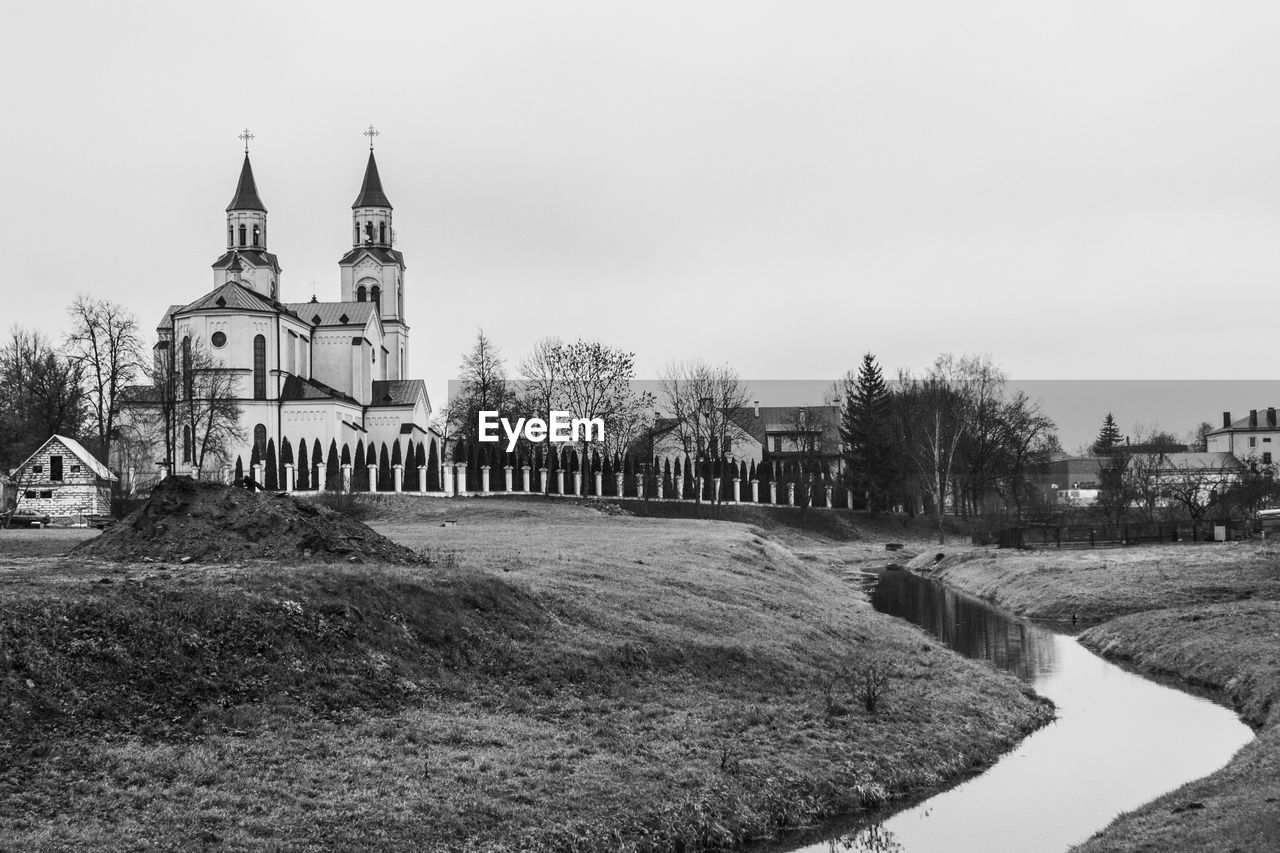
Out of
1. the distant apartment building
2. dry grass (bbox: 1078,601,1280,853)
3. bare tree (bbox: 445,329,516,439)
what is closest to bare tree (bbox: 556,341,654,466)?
bare tree (bbox: 445,329,516,439)

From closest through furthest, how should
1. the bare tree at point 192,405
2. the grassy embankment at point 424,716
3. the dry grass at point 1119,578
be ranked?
the grassy embankment at point 424,716 → the dry grass at point 1119,578 → the bare tree at point 192,405

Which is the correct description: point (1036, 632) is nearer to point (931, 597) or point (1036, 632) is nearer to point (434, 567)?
point (931, 597)

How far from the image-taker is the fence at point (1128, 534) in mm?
54312

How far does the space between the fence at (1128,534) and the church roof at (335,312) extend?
53.2 metres

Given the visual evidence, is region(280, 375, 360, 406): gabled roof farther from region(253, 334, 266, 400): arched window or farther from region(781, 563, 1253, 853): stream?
region(781, 563, 1253, 853): stream

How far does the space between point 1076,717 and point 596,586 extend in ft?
30.4

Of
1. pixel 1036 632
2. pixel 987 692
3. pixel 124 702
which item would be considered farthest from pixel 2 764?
pixel 1036 632

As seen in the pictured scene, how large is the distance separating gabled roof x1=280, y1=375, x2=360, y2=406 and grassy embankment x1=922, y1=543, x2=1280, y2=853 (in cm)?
4432

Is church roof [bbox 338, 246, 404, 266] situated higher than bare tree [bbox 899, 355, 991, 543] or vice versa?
church roof [bbox 338, 246, 404, 266]

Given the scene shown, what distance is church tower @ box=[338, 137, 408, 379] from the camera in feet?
330

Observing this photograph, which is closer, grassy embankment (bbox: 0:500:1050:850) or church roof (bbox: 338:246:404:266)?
grassy embankment (bbox: 0:500:1050:850)

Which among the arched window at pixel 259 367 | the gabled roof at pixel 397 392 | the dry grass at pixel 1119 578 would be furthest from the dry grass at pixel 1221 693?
the gabled roof at pixel 397 392

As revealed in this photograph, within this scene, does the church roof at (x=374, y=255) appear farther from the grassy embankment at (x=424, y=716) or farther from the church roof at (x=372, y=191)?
the grassy embankment at (x=424, y=716)

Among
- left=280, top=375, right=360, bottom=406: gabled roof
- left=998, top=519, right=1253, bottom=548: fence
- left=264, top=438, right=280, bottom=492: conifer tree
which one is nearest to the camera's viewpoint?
left=998, top=519, right=1253, bottom=548: fence
